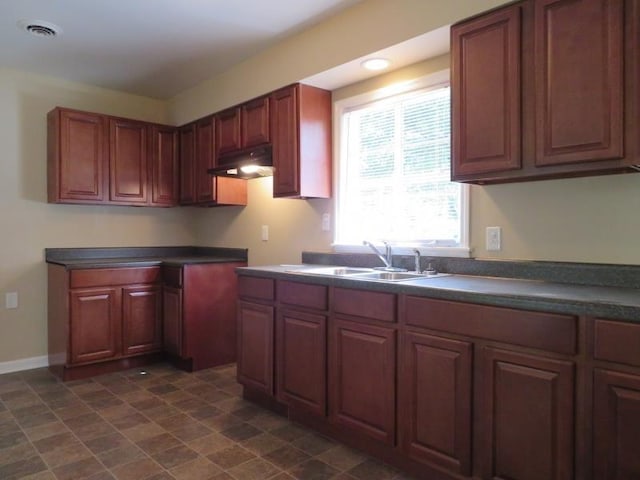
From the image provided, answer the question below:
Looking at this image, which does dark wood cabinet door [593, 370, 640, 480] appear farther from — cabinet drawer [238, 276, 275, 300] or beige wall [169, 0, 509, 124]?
cabinet drawer [238, 276, 275, 300]

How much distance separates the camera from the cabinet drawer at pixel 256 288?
109 inches

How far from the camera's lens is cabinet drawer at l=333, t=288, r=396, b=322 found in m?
2.10

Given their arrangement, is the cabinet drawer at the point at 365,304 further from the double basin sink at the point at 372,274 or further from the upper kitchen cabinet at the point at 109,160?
the upper kitchen cabinet at the point at 109,160

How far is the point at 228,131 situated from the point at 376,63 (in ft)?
4.90

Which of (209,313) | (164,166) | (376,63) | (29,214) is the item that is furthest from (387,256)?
(29,214)

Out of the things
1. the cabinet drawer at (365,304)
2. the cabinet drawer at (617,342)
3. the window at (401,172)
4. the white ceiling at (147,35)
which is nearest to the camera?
the cabinet drawer at (617,342)

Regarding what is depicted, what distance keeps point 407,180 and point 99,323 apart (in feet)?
8.69

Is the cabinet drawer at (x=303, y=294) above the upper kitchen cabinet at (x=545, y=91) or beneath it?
beneath

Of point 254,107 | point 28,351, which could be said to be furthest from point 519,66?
point 28,351

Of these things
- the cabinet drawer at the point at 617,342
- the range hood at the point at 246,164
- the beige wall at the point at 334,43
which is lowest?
the cabinet drawer at the point at 617,342

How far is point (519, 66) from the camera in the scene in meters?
1.97

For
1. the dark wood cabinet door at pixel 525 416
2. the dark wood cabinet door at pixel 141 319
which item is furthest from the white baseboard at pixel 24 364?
Result: the dark wood cabinet door at pixel 525 416

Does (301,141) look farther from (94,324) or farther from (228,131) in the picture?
(94,324)

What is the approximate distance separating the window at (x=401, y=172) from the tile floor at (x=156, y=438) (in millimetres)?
1267
